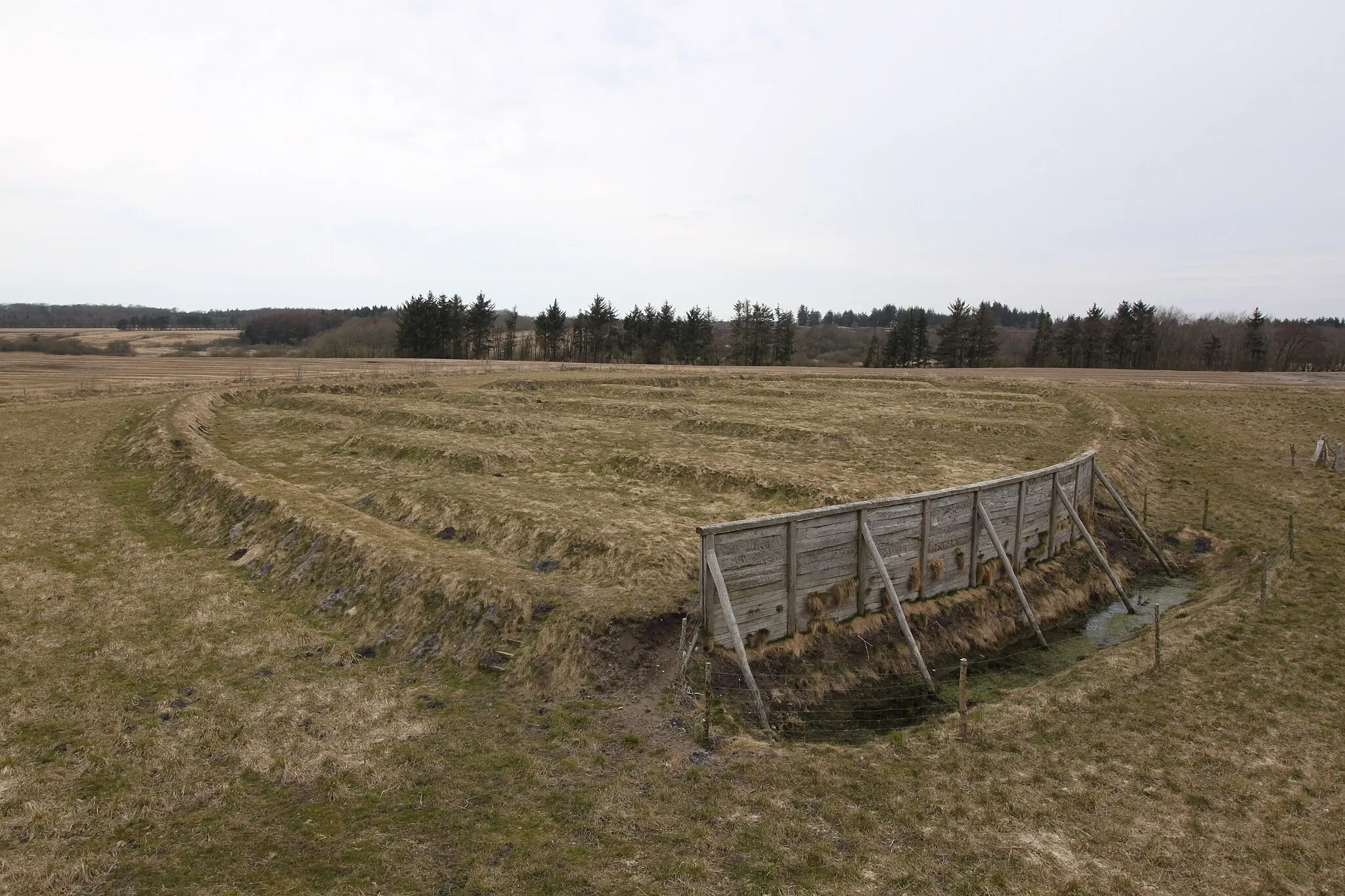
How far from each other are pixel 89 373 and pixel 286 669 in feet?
237

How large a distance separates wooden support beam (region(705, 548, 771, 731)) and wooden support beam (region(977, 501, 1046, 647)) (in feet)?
25.6

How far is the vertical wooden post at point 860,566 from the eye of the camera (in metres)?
15.9

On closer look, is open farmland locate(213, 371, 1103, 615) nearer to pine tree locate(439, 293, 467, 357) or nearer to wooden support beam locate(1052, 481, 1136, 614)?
wooden support beam locate(1052, 481, 1136, 614)

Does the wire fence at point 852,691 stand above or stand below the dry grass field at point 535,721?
below

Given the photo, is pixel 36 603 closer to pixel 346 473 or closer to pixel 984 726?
pixel 346 473

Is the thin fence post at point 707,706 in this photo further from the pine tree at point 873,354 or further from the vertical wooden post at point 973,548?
the pine tree at point 873,354

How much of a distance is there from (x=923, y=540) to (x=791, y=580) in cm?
435

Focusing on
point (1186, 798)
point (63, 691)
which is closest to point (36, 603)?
point (63, 691)

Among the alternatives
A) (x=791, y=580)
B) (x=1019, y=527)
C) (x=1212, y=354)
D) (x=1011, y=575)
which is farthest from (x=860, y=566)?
(x=1212, y=354)

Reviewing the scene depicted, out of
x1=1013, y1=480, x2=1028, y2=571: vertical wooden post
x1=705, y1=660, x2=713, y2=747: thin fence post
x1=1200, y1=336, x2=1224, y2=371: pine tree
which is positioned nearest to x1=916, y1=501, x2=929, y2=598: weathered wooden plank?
x1=1013, y1=480, x2=1028, y2=571: vertical wooden post

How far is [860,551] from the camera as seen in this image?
628 inches

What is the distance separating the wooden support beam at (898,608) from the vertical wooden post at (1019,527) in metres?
5.31

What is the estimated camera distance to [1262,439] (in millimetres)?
37375

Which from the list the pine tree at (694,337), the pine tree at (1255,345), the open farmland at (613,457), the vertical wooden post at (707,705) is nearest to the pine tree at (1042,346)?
the pine tree at (1255,345)
